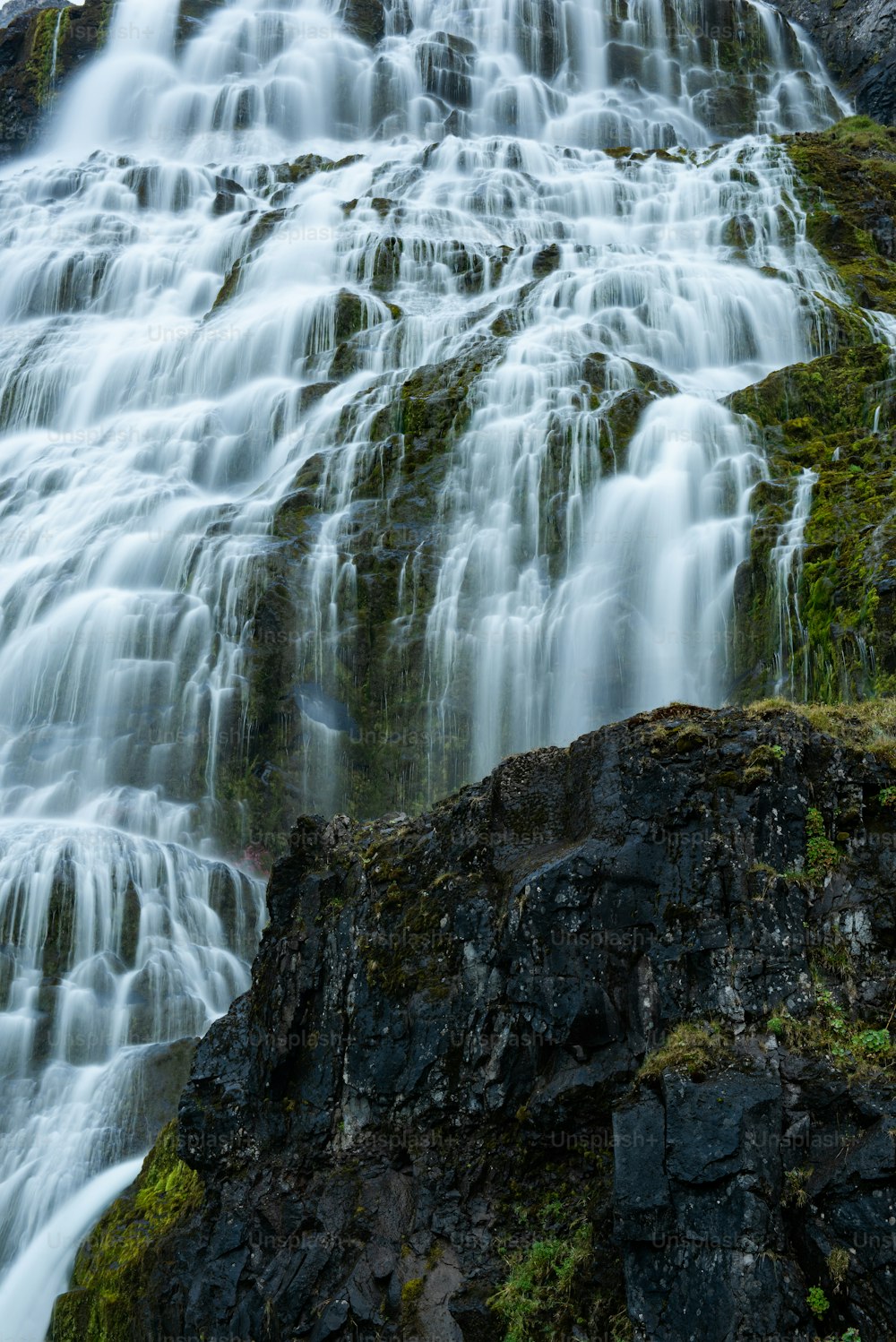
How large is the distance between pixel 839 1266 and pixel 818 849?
8.34 feet

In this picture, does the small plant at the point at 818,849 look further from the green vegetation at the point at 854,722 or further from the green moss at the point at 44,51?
the green moss at the point at 44,51

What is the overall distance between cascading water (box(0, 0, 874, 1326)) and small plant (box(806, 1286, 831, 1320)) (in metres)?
7.47

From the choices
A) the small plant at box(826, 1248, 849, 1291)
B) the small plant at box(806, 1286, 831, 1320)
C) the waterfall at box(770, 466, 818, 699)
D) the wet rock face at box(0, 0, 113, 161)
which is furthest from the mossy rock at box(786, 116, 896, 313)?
the wet rock face at box(0, 0, 113, 161)

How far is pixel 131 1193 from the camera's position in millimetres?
10742

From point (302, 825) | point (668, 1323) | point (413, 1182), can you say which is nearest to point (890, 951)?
point (668, 1323)

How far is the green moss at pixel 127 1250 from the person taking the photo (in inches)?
368

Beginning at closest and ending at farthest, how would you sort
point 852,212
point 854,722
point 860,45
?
point 854,722 < point 852,212 < point 860,45

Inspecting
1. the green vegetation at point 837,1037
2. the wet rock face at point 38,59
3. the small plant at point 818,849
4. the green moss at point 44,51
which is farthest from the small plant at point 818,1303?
the green moss at point 44,51

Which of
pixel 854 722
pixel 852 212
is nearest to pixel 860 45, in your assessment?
pixel 852 212

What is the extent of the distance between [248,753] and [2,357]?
17764 mm

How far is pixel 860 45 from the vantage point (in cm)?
4059

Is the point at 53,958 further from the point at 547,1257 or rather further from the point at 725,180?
the point at 725,180

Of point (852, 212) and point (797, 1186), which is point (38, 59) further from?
point (797, 1186)

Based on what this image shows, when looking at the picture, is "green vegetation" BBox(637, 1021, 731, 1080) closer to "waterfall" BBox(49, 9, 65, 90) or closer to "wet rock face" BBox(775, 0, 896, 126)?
"wet rock face" BBox(775, 0, 896, 126)
